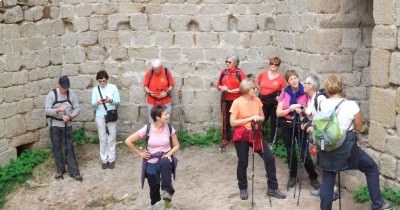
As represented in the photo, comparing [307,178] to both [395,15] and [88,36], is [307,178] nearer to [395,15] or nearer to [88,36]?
[395,15]

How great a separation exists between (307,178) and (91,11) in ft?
16.8

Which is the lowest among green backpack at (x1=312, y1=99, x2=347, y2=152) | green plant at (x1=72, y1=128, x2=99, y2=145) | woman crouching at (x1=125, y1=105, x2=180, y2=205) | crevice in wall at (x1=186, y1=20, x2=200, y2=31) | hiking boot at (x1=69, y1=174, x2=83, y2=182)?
hiking boot at (x1=69, y1=174, x2=83, y2=182)

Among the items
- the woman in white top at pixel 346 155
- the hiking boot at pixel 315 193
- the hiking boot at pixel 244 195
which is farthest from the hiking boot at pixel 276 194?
the woman in white top at pixel 346 155

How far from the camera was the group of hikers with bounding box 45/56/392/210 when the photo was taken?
634cm

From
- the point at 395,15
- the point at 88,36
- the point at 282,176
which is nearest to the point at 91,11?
the point at 88,36

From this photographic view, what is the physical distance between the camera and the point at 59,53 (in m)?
10.7

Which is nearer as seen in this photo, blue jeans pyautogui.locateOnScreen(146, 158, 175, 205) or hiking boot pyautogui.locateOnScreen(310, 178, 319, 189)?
blue jeans pyautogui.locateOnScreen(146, 158, 175, 205)

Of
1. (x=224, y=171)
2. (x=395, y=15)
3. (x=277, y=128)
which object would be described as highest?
(x=395, y=15)

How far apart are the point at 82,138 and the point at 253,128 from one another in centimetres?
466

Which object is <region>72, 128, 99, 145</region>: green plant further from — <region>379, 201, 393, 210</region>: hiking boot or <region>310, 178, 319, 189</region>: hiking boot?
<region>379, 201, 393, 210</region>: hiking boot

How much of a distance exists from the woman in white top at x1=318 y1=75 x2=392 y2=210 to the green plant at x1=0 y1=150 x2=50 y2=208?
5333 millimetres

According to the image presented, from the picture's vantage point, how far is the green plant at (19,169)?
30.6ft

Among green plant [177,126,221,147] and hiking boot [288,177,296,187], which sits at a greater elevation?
green plant [177,126,221,147]

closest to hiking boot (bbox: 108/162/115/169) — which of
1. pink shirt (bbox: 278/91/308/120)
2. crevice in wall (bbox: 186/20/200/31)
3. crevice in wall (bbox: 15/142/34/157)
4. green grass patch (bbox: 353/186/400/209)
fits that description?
crevice in wall (bbox: 15/142/34/157)
